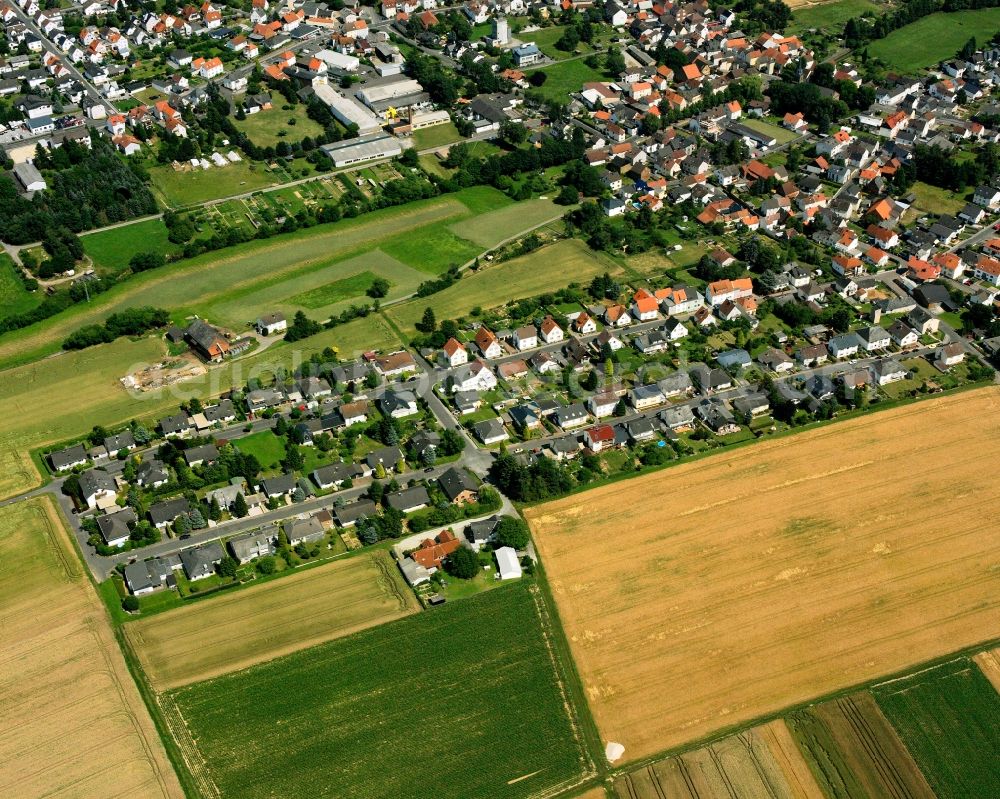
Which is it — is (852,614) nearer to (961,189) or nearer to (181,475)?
(181,475)

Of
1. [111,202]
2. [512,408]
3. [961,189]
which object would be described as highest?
[111,202]

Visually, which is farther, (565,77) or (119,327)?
(565,77)

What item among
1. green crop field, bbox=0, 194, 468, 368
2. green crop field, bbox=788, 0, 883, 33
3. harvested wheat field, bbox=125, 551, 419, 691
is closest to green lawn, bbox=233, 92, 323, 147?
green crop field, bbox=0, 194, 468, 368

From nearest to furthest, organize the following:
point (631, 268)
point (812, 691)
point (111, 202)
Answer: point (812, 691), point (631, 268), point (111, 202)

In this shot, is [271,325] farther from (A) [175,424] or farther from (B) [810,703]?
(B) [810,703]

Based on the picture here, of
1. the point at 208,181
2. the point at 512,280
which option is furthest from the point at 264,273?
the point at 512,280

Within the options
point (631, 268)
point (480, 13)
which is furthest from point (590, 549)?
point (480, 13)

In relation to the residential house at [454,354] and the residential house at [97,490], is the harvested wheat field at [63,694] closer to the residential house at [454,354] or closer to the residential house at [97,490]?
the residential house at [97,490]
